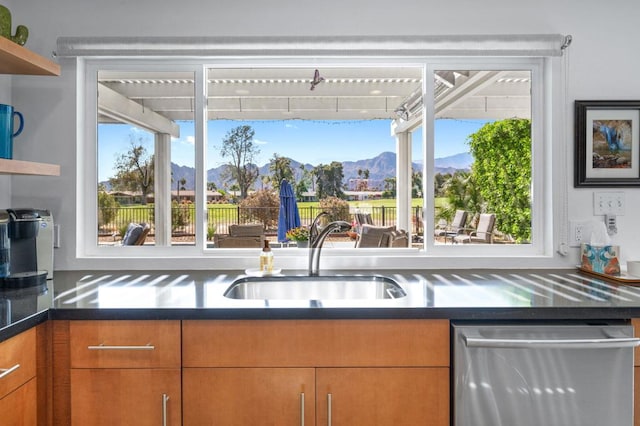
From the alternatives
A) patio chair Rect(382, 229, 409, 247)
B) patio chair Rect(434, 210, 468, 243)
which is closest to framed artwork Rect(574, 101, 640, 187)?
patio chair Rect(434, 210, 468, 243)

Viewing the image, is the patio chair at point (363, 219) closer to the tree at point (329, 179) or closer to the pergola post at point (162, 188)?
the tree at point (329, 179)

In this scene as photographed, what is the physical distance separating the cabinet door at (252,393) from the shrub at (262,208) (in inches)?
39.8

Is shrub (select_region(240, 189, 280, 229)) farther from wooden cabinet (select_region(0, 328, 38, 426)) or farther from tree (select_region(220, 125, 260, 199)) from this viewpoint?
wooden cabinet (select_region(0, 328, 38, 426))

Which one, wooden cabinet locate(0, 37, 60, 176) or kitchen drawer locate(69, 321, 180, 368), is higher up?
wooden cabinet locate(0, 37, 60, 176)

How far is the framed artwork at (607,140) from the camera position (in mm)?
2049

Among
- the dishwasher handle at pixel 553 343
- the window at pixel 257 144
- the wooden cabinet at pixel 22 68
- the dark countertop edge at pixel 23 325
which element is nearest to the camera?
the dark countertop edge at pixel 23 325

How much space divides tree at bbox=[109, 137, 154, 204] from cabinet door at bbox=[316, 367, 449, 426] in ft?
4.83

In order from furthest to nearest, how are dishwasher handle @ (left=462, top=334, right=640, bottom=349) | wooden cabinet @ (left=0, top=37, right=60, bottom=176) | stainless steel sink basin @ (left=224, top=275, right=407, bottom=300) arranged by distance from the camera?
stainless steel sink basin @ (left=224, top=275, right=407, bottom=300) < wooden cabinet @ (left=0, top=37, right=60, bottom=176) < dishwasher handle @ (left=462, top=334, right=640, bottom=349)

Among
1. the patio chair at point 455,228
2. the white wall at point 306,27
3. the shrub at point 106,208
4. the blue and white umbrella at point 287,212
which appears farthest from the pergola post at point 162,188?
the patio chair at point 455,228

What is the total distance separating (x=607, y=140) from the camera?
2.05 meters

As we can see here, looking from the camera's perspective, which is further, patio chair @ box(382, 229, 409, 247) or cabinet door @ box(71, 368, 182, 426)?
patio chair @ box(382, 229, 409, 247)

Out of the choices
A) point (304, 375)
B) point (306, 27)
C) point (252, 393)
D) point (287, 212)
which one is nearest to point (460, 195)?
point (287, 212)

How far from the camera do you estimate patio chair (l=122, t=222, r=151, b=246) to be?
2.19 metres

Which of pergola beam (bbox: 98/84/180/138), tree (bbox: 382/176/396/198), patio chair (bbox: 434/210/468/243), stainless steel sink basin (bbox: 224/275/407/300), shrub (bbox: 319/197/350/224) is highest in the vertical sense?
pergola beam (bbox: 98/84/180/138)
